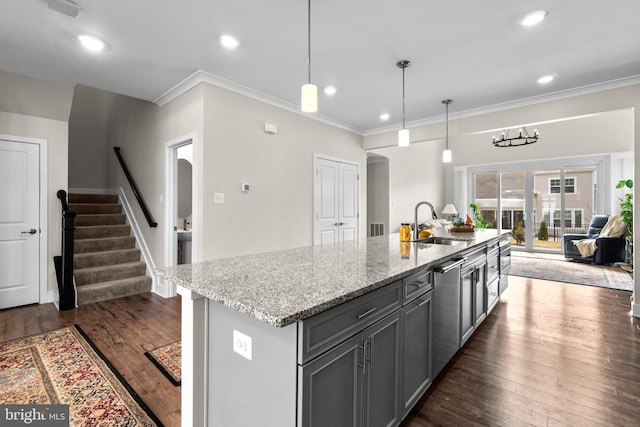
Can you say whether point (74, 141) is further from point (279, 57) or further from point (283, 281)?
point (283, 281)

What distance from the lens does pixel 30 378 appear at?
6.72 ft

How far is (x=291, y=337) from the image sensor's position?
1038 millimetres

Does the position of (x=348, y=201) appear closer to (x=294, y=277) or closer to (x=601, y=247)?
(x=294, y=277)

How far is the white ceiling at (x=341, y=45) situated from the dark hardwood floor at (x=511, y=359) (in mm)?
2576

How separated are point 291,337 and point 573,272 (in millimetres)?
6452

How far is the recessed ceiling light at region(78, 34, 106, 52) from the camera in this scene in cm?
258

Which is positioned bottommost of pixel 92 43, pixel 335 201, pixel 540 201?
pixel 335 201

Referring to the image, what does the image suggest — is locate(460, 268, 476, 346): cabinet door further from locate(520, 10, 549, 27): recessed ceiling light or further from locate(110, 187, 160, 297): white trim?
locate(110, 187, 160, 297): white trim

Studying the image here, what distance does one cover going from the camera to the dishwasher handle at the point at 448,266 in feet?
6.20

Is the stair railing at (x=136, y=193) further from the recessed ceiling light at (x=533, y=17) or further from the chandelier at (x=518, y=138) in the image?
the chandelier at (x=518, y=138)

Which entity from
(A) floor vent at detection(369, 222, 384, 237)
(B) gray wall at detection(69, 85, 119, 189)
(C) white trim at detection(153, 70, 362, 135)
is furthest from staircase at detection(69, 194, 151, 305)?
(A) floor vent at detection(369, 222, 384, 237)

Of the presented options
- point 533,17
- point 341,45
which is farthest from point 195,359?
point 533,17

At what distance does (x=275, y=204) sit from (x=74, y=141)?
4.63 m

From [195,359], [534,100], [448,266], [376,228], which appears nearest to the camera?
[195,359]
